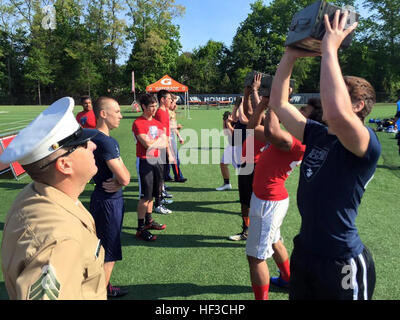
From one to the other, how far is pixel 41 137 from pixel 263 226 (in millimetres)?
2365

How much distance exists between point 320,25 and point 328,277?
1.51 metres

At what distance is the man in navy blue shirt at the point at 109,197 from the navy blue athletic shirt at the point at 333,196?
2055mm

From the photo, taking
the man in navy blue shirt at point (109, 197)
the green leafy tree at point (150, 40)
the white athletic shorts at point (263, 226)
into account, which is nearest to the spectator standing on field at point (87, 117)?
the man in navy blue shirt at point (109, 197)

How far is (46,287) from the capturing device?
43.5 inches

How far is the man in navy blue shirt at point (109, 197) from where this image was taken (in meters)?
3.31

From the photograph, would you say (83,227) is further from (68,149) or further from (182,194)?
(182,194)

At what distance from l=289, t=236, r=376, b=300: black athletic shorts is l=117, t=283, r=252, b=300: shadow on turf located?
1.75 meters

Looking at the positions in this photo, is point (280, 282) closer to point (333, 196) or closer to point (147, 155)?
point (333, 196)

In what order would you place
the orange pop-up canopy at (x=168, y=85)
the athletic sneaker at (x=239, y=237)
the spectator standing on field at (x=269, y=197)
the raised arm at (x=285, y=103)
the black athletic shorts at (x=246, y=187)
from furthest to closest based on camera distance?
the orange pop-up canopy at (x=168, y=85)
the athletic sneaker at (x=239, y=237)
the black athletic shorts at (x=246, y=187)
the spectator standing on field at (x=269, y=197)
the raised arm at (x=285, y=103)

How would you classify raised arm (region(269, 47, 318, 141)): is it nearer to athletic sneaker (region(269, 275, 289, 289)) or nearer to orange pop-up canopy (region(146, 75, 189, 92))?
athletic sneaker (region(269, 275, 289, 289))

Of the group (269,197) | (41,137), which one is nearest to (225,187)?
(269,197)

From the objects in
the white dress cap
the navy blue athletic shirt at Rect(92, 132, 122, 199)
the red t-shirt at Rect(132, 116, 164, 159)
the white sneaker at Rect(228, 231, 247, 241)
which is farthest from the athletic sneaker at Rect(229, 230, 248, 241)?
the white dress cap

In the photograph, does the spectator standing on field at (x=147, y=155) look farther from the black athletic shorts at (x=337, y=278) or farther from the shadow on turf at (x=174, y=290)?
the black athletic shorts at (x=337, y=278)

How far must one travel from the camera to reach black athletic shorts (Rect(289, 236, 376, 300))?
1.87 metres
